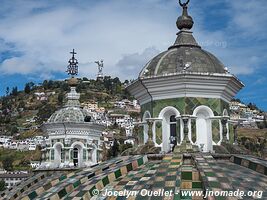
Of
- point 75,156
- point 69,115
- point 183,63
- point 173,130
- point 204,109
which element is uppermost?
point 183,63

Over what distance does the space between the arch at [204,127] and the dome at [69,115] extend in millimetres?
11480

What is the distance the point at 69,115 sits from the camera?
909 inches

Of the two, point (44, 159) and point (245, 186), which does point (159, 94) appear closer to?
point (245, 186)

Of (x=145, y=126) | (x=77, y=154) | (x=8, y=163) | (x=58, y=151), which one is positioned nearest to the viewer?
(x=145, y=126)

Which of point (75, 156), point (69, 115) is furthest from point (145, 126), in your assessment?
point (75, 156)

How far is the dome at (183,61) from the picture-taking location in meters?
12.3

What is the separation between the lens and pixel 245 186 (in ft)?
31.1

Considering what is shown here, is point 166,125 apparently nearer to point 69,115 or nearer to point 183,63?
point 183,63

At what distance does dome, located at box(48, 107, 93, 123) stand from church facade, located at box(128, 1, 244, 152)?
10.6m

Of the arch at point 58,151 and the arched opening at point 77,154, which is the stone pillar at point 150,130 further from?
the arched opening at point 77,154

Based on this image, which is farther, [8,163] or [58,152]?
[8,163]

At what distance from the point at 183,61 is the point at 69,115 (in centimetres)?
1161

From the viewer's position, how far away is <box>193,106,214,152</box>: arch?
12.4 metres

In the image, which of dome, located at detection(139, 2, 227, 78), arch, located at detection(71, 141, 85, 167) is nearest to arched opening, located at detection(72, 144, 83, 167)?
arch, located at detection(71, 141, 85, 167)
